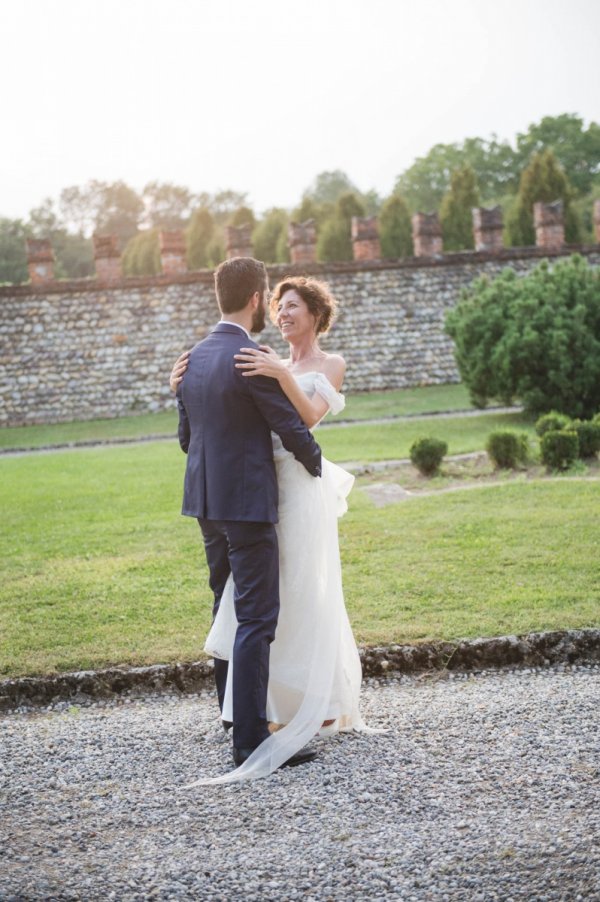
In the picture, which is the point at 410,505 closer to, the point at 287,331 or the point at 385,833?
the point at 287,331

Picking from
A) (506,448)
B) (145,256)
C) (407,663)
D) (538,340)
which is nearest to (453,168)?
(145,256)

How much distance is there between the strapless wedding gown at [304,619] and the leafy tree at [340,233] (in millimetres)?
32311

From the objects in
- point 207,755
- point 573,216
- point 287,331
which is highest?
point 573,216

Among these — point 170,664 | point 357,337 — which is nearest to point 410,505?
point 170,664

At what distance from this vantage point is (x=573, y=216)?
35.1m

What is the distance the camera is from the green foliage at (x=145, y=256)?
4497cm

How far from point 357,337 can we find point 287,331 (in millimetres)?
21638

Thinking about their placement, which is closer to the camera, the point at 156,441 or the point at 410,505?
the point at 410,505

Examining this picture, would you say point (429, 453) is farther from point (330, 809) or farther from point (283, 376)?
point (330, 809)

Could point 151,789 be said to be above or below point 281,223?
below

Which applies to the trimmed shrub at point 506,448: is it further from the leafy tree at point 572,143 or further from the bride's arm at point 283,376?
the leafy tree at point 572,143

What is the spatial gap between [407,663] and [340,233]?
31.8 metres

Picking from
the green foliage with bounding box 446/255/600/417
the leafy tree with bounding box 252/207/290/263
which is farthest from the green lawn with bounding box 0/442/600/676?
the leafy tree with bounding box 252/207/290/263

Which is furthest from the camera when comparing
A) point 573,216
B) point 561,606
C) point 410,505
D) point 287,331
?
point 573,216
